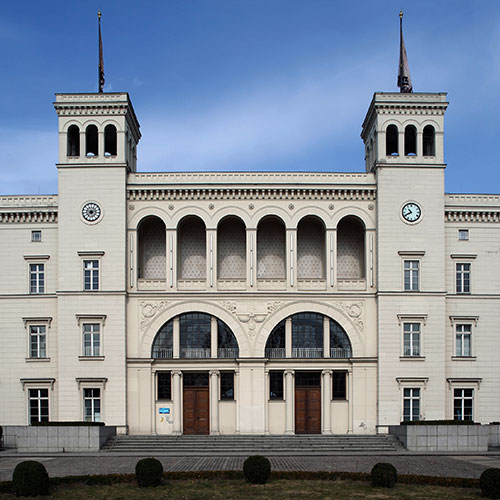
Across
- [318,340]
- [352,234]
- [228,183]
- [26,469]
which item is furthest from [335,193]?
[26,469]

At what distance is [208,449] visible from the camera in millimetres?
43438

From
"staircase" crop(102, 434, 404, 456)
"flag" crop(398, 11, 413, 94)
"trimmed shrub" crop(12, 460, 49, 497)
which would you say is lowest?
"staircase" crop(102, 434, 404, 456)

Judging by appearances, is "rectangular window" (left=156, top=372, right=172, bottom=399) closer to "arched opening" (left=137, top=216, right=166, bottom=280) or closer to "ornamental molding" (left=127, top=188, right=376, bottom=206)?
"arched opening" (left=137, top=216, right=166, bottom=280)

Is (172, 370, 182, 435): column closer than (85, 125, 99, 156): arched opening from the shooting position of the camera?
Yes

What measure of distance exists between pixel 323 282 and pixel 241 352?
814 centimetres

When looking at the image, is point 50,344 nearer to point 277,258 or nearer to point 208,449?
point 208,449

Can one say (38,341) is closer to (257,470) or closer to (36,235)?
(36,235)

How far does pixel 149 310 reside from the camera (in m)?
49.0

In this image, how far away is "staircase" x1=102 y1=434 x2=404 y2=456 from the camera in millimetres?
42344

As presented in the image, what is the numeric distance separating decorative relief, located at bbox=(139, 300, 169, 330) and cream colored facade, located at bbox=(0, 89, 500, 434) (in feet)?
0.34

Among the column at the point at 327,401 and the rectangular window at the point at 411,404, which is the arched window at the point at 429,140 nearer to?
the rectangular window at the point at 411,404

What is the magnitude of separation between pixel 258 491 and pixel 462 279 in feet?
93.2

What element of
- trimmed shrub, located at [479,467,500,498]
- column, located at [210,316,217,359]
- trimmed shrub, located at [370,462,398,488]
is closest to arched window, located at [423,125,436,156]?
column, located at [210,316,217,359]

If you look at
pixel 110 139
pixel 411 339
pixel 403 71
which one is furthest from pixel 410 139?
pixel 110 139
